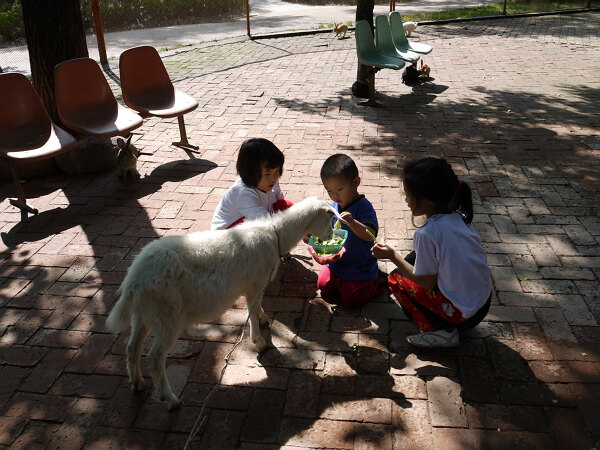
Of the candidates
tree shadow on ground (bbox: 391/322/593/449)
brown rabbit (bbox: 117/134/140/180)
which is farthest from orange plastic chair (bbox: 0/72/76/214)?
tree shadow on ground (bbox: 391/322/593/449)

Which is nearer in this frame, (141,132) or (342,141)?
(342,141)

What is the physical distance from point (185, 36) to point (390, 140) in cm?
1105

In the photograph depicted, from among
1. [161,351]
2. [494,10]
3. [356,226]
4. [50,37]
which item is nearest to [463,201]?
[356,226]

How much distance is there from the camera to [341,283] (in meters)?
4.30

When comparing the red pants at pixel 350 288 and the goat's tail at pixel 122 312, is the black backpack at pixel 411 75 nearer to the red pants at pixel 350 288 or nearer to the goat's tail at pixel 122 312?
the red pants at pixel 350 288

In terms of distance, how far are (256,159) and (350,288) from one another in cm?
130

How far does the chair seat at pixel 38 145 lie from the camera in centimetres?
592

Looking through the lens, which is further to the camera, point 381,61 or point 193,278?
point 381,61

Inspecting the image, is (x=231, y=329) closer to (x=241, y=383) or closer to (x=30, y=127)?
(x=241, y=383)

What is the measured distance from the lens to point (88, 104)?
7.06 metres

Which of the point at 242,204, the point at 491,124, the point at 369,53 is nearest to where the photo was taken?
the point at 242,204

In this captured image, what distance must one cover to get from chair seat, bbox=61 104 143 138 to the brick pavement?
2.19 ft

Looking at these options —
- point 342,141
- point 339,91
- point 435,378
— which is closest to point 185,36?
point 339,91

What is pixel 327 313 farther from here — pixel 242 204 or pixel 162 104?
pixel 162 104
